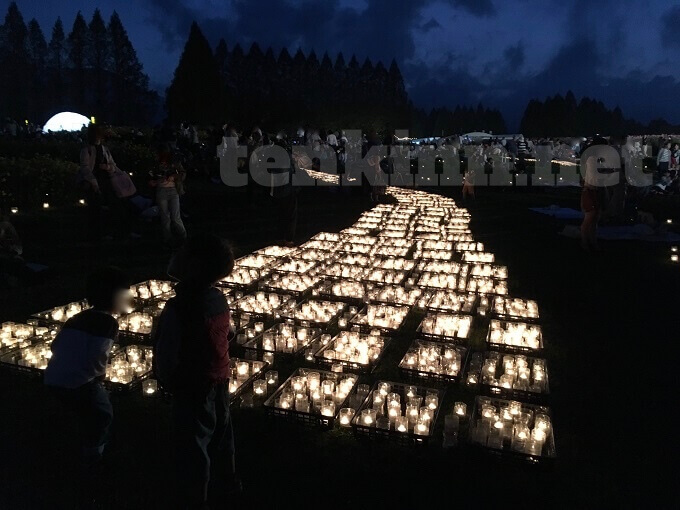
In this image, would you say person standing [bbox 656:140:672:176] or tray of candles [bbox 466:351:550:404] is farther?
person standing [bbox 656:140:672:176]

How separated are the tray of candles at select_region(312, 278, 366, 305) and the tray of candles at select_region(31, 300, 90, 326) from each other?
284cm

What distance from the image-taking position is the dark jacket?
8.26 ft

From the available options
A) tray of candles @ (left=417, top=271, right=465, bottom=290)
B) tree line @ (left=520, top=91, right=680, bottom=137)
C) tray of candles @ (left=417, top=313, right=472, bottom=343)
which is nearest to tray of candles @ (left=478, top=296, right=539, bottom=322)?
tray of candles @ (left=417, top=313, right=472, bottom=343)

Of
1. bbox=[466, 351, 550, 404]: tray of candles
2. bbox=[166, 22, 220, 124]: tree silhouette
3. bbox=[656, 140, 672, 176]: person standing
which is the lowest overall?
bbox=[466, 351, 550, 404]: tray of candles

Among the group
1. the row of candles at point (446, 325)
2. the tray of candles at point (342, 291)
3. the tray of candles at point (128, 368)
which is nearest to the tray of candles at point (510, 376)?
the row of candles at point (446, 325)

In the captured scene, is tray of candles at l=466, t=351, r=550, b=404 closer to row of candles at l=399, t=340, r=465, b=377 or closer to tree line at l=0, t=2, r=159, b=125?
row of candles at l=399, t=340, r=465, b=377

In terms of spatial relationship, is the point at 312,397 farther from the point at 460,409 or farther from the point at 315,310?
the point at 315,310

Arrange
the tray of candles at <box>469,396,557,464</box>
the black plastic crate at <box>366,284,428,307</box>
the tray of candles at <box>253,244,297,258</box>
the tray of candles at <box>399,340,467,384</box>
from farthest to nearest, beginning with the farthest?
the tray of candles at <box>253,244,297,258</box> → the black plastic crate at <box>366,284,428,307</box> → the tray of candles at <box>399,340,467,384</box> → the tray of candles at <box>469,396,557,464</box>

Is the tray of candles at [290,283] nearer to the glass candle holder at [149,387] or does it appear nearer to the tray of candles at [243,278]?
the tray of candles at [243,278]

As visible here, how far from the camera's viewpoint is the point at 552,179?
72.1 feet

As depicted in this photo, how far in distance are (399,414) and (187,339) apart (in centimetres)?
201

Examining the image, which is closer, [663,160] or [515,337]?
[515,337]

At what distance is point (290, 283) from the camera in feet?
23.1

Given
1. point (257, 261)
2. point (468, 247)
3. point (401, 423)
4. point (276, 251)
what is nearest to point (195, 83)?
point (276, 251)
